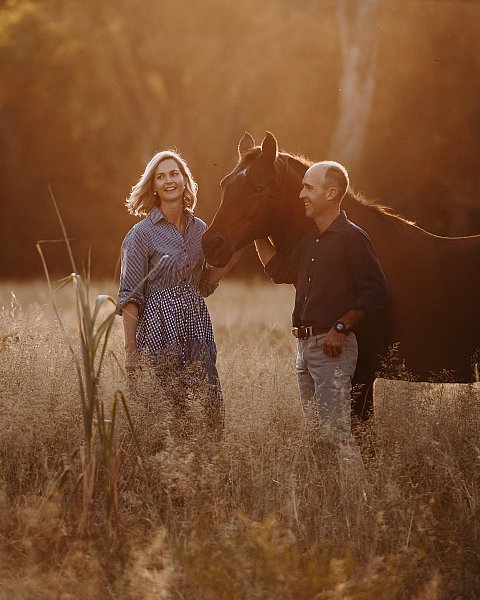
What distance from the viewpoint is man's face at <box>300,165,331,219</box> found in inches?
188

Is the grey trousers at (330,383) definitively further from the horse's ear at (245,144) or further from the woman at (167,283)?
the horse's ear at (245,144)

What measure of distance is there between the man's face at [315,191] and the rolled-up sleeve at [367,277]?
24 cm

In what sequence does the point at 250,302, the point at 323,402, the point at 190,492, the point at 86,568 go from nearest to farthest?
the point at 86,568, the point at 190,492, the point at 323,402, the point at 250,302

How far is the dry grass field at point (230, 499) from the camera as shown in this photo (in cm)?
338

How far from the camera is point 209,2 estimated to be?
26125mm

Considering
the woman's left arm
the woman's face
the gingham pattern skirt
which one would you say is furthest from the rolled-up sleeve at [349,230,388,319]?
the woman's face

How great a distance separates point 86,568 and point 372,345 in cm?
223

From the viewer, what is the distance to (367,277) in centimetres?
468

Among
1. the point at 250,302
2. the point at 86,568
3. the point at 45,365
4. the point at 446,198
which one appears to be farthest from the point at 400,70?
the point at 86,568

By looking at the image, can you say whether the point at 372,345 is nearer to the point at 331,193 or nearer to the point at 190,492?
the point at 331,193

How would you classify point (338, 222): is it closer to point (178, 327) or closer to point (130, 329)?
point (178, 327)

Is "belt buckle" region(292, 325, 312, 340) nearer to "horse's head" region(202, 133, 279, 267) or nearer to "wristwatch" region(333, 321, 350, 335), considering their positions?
"wristwatch" region(333, 321, 350, 335)

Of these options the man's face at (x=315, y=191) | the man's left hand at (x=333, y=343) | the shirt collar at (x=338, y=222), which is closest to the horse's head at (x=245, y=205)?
the man's face at (x=315, y=191)

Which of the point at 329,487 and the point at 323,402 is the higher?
the point at 323,402
